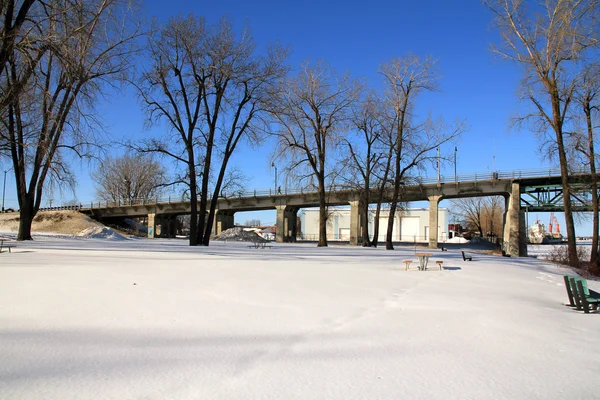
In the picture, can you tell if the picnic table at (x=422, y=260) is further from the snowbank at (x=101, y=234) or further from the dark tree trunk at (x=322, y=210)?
the snowbank at (x=101, y=234)

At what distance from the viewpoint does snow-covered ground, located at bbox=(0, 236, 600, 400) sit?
471cm

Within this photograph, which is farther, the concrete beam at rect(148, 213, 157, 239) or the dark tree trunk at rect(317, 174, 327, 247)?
the concrete beam at rect(148, 213, 157, 239)

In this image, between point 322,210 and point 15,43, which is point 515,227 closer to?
point 322,210

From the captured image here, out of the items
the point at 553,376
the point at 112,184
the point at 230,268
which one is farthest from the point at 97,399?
the point at 112,184

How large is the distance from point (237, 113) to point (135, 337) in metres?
23.9

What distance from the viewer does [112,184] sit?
82.1 metres

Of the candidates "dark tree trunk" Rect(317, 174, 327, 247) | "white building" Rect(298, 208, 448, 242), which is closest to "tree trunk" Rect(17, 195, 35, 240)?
"dark tree trunk" Rect(317, 174, 327, 247)

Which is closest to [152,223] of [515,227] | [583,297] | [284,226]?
[284,226]

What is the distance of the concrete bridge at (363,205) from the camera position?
45031 mm

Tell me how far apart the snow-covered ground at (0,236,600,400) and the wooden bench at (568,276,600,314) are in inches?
20.0

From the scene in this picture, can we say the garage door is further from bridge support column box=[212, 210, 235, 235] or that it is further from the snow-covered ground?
the snow-covered ground

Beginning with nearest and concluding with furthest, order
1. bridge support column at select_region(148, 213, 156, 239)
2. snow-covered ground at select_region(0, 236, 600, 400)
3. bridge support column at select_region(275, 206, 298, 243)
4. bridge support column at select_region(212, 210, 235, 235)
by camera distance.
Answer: snow-covered ground at select_region(0, 236, 600, 400) < bridge support column at select_region(275, 206, 298, 243) < bridge support column at select_region(212, 210, 235, 235) < bridge support column at select_region(148, 213, 156, 239)

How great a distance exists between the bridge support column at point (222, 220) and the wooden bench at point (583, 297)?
59511 millimetres

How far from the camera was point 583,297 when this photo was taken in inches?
407
